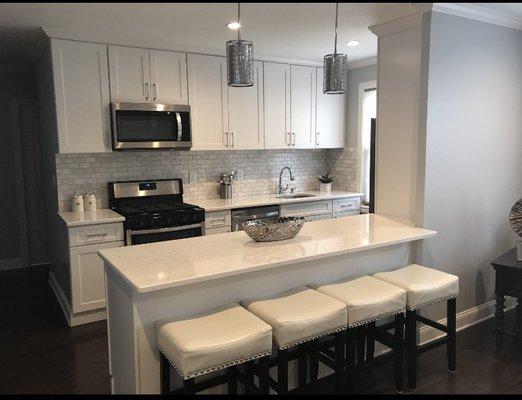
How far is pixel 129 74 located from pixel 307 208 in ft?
7.36

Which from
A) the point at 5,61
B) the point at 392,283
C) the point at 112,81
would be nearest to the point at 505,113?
the point at 392,283

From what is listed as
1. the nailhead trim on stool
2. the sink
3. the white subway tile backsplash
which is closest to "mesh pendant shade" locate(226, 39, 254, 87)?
the nailhead trim on stool

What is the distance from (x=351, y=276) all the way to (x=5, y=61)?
14.6ft

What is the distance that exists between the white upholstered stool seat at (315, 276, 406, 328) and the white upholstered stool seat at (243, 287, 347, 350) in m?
0.07

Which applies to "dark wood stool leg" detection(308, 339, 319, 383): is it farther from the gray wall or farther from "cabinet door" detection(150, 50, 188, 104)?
"cabinet door" detection(150, 50, 188, 104)

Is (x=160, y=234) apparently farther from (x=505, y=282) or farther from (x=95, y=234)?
(x=505, y=282)

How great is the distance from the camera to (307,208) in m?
4.77

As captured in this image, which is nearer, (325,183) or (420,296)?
(420,296)

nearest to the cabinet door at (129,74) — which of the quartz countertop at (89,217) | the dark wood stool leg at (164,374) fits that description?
the quartz countertop at (89,217)

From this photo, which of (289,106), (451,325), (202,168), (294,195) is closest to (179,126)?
(202,168)

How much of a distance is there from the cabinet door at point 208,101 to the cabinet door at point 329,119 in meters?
1.23

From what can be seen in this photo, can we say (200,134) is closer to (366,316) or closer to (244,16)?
(244,16)

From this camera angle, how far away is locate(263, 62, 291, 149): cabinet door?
15.5ft

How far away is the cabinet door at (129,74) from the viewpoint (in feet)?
12.7
